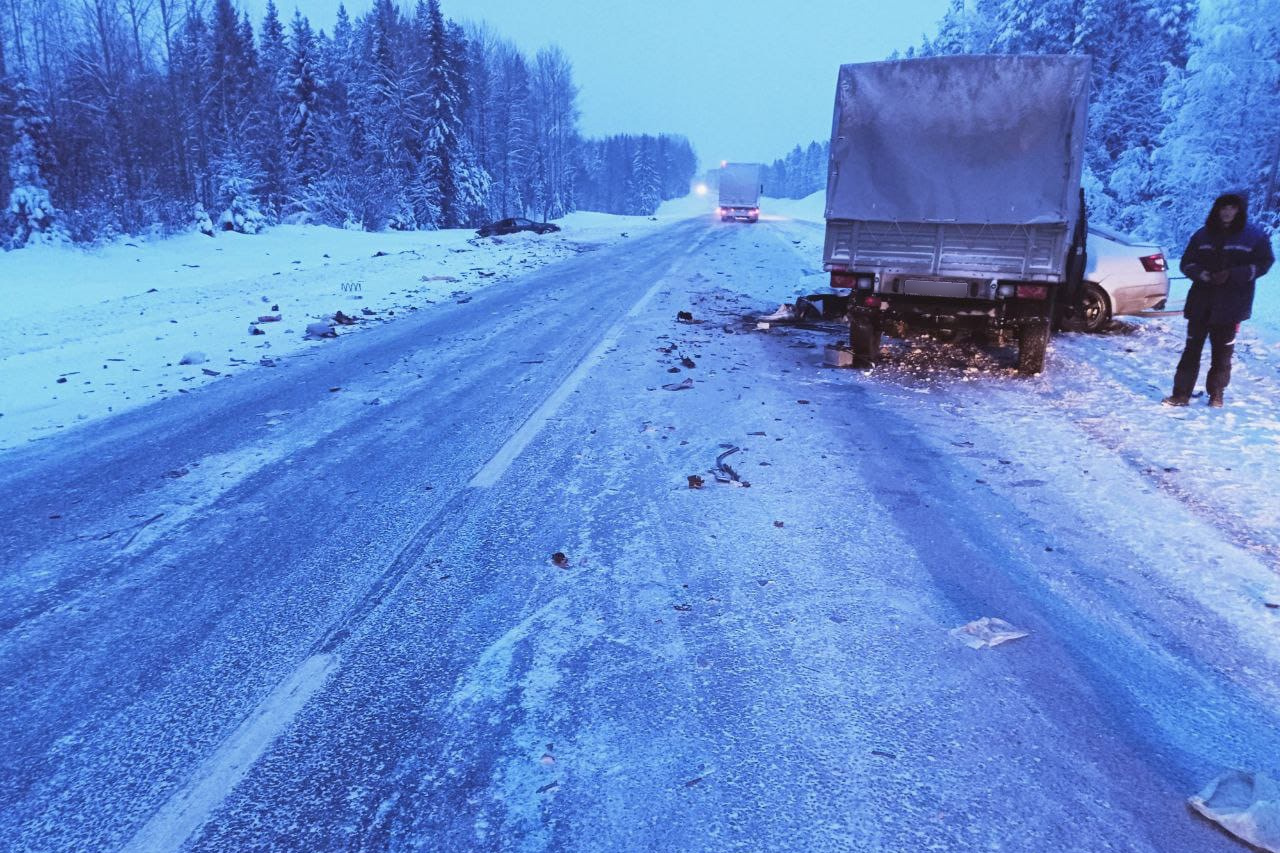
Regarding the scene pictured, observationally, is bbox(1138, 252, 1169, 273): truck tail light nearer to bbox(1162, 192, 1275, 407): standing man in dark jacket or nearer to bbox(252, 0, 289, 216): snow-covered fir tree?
bbox(1162, 192, 1275, 407): standing man in dark jacket

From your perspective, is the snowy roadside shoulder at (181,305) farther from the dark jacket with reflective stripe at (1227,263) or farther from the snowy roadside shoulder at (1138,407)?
the dark jacket with reflective stripe at (1227,263)

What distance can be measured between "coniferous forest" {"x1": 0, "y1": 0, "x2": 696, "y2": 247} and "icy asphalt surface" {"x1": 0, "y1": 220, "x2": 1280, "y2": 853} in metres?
19.6

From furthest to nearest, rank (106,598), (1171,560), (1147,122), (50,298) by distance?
1. (1147,122)
2. (50,298)
3. (1171,560)
4. (106,598)

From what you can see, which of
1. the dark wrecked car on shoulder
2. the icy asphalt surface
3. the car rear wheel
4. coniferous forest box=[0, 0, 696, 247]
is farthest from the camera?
the dark wrecked car on shoulder

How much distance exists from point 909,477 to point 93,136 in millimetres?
26703

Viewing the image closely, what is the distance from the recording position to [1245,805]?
2207 mm

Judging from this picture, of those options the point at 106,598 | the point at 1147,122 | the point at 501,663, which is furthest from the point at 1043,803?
the point at 1147,122

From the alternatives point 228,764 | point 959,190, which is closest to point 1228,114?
point 959,190

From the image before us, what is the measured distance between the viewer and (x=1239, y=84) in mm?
22875

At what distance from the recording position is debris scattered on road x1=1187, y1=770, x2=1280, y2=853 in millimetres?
2131

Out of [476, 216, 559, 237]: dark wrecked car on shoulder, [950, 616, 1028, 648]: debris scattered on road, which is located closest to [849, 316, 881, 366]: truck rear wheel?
[950, 616, 1028, 648]: debris scattered on road

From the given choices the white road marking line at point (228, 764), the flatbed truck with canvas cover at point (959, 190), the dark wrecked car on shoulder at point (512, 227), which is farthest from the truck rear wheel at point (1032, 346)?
the dark wrecked car on shoulder at point (512, 227)

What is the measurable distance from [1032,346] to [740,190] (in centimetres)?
4518

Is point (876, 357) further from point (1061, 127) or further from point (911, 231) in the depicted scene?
point (1061, 127)
